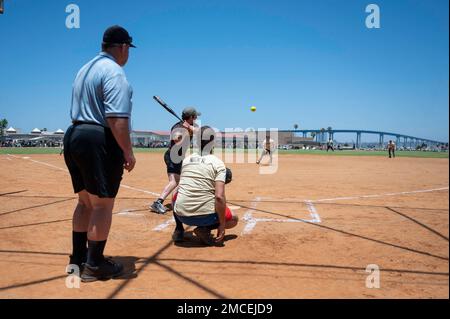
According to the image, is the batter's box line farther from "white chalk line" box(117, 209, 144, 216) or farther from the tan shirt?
"white chalk line" box(117, 209, 144, 216)

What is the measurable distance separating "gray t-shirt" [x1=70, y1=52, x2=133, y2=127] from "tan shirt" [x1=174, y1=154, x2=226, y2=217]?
1.24 meters

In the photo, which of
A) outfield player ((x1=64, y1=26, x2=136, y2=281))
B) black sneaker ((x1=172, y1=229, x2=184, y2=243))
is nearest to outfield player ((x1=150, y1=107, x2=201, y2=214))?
black sneaker ((x1=172, y1=229, x2=184, y2=243))

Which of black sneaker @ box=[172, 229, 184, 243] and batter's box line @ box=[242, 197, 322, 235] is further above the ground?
black sneaker @ box=[172, 229, 184, 243]

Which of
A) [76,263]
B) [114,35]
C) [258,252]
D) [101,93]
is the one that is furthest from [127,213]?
[114,35]

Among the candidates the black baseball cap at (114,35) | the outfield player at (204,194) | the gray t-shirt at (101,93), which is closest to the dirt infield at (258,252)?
the outfield player at (204,194)

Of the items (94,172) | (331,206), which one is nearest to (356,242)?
(331,206)

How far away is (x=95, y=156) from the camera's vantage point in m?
2.77

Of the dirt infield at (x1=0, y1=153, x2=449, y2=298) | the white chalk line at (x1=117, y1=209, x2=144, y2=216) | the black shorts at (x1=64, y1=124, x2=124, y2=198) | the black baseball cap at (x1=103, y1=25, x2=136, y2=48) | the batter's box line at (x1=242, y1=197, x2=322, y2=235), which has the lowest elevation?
the white chalk line at (x1=117, y1=209, x2=144, y2=216)

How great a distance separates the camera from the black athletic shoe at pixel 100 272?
2.88m

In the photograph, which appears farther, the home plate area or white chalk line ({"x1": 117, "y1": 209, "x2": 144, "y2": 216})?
white chalk line ({"x1": 117, "y1": 209, "x2": 144, "y2": 216})

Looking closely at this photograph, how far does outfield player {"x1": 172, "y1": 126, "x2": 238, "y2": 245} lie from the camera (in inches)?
148

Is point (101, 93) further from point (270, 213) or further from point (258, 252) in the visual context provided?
point (270, 213)

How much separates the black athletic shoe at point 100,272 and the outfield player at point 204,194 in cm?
102
